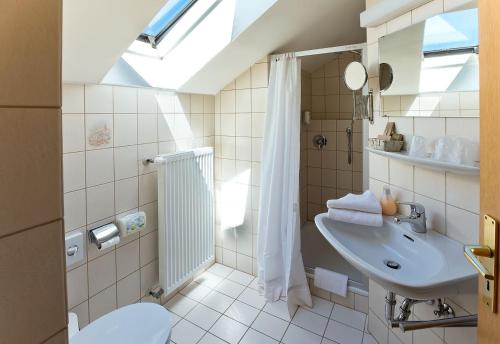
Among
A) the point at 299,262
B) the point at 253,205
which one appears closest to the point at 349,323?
the point at 299,262

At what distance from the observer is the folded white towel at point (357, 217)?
1.35m

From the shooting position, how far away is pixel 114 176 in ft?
5.32

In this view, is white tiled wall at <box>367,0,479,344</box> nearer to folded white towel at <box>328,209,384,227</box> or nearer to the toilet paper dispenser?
folded white towel at <box>328,209,384,227</box>

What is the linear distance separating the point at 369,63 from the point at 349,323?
1658 millimetres

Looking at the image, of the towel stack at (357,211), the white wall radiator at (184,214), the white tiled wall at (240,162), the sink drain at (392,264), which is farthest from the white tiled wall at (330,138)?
the sink drain at (392,264)

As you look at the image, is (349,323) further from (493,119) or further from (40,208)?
(40,208)

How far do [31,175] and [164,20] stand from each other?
171 cm

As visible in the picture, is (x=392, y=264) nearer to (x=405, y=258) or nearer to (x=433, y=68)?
(x=405, y=258)

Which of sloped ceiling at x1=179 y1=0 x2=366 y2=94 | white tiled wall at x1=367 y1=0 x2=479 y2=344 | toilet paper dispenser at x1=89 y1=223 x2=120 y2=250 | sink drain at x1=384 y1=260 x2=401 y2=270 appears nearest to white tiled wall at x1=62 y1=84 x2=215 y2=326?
toilet paper dispenser at x1=89 y1=223 x2=120 y2=250

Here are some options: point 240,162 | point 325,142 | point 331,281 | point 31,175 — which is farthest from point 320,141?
point 31,175

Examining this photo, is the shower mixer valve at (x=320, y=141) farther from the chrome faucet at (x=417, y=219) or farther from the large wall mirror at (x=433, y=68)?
the chrome faucet at (x=417, y=219)

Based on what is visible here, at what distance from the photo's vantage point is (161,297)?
6.55 ft

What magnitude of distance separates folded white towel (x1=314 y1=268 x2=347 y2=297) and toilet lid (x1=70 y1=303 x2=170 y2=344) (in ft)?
3.82

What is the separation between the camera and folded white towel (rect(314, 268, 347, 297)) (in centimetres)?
195
